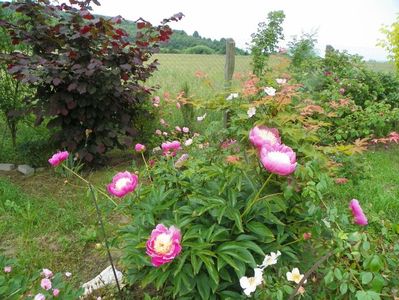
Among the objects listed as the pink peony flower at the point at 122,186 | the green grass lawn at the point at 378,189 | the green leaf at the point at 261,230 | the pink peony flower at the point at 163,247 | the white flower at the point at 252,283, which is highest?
the pink peony flower at the point at 122,186

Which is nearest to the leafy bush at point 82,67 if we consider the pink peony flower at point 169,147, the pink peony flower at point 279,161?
the pink peony flower at point 169,147

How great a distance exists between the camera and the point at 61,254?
2.42 metres

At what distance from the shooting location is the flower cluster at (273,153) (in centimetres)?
123

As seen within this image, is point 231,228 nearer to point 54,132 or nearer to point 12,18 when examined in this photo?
point 54,132

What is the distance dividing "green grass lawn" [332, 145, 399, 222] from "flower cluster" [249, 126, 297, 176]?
130 centimetres

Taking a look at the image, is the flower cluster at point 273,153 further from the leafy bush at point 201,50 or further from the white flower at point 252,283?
the leafy bush at point 201,50

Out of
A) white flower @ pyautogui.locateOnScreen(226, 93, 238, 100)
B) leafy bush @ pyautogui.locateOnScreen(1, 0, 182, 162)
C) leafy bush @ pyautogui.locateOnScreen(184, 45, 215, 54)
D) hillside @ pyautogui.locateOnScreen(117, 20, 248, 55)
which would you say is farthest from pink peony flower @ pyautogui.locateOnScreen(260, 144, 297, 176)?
leafy bush @ pyautogui.locateOnScreen(184, 45, 215, 54)

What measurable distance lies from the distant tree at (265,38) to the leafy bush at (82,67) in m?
2.06

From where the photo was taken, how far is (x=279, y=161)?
1229 millimetres

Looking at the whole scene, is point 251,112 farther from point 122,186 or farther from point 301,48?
point 301,48

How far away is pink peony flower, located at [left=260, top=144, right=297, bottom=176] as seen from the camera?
48.3 inches

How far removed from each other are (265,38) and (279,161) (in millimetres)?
4534

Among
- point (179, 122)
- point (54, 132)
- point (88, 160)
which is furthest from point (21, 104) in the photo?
point (179, 122)

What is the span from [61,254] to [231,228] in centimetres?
135
